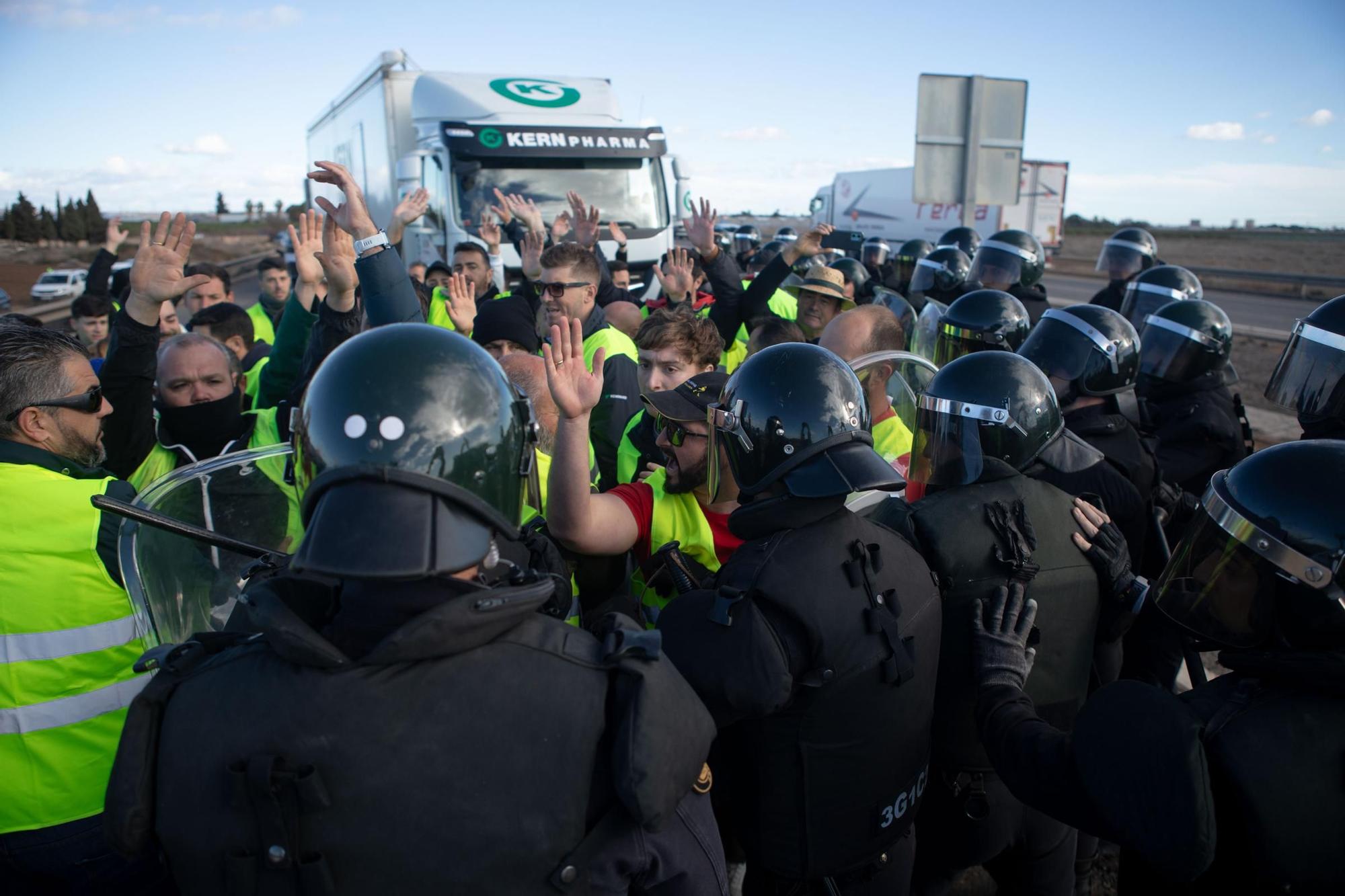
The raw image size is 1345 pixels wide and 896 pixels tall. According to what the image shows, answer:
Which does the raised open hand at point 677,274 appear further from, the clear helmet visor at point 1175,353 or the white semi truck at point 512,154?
the white semi truck at point 512,154

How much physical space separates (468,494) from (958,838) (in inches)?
76.5

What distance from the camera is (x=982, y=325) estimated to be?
14.9 ft

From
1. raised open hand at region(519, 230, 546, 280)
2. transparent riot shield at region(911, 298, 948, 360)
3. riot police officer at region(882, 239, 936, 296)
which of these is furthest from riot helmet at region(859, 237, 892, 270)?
raised open hand at region(519, 230, 546, 280)

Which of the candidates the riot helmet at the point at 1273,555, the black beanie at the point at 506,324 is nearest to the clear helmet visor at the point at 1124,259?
the black beanie at the point at 506,324

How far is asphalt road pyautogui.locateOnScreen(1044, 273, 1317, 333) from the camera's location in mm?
18578

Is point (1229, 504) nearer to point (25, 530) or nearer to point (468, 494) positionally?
point (468, 494)

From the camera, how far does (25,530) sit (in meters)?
1.87

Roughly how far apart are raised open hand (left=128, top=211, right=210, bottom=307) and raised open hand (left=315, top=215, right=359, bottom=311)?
458mm

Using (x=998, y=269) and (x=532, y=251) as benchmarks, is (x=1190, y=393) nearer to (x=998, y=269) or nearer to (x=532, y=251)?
(x=998, y=269)

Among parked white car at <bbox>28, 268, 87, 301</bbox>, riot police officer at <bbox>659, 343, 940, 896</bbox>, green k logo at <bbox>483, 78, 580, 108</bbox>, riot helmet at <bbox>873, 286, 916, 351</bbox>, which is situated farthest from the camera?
parked white car at <bbox>28, 268, 87, 301</bbox>

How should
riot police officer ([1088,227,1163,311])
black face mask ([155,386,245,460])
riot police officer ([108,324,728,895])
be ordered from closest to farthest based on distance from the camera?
riot police officer ([108,324,728,895])
black face mask ([155,386,245,460])
riot police officer ([1088,227,1163,311])

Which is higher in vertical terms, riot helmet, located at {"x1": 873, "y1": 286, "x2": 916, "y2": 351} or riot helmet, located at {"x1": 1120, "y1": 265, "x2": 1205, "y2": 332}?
riot helmet, located at {"x1": 1120, "y1": 265, "x2": 1205, "y2": 332}

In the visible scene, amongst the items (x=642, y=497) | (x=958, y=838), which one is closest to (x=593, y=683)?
(x=642, y=497)

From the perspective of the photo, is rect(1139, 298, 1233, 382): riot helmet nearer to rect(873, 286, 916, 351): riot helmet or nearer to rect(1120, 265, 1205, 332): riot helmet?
rect(1120, 265, 1205, 332): riot helmet
